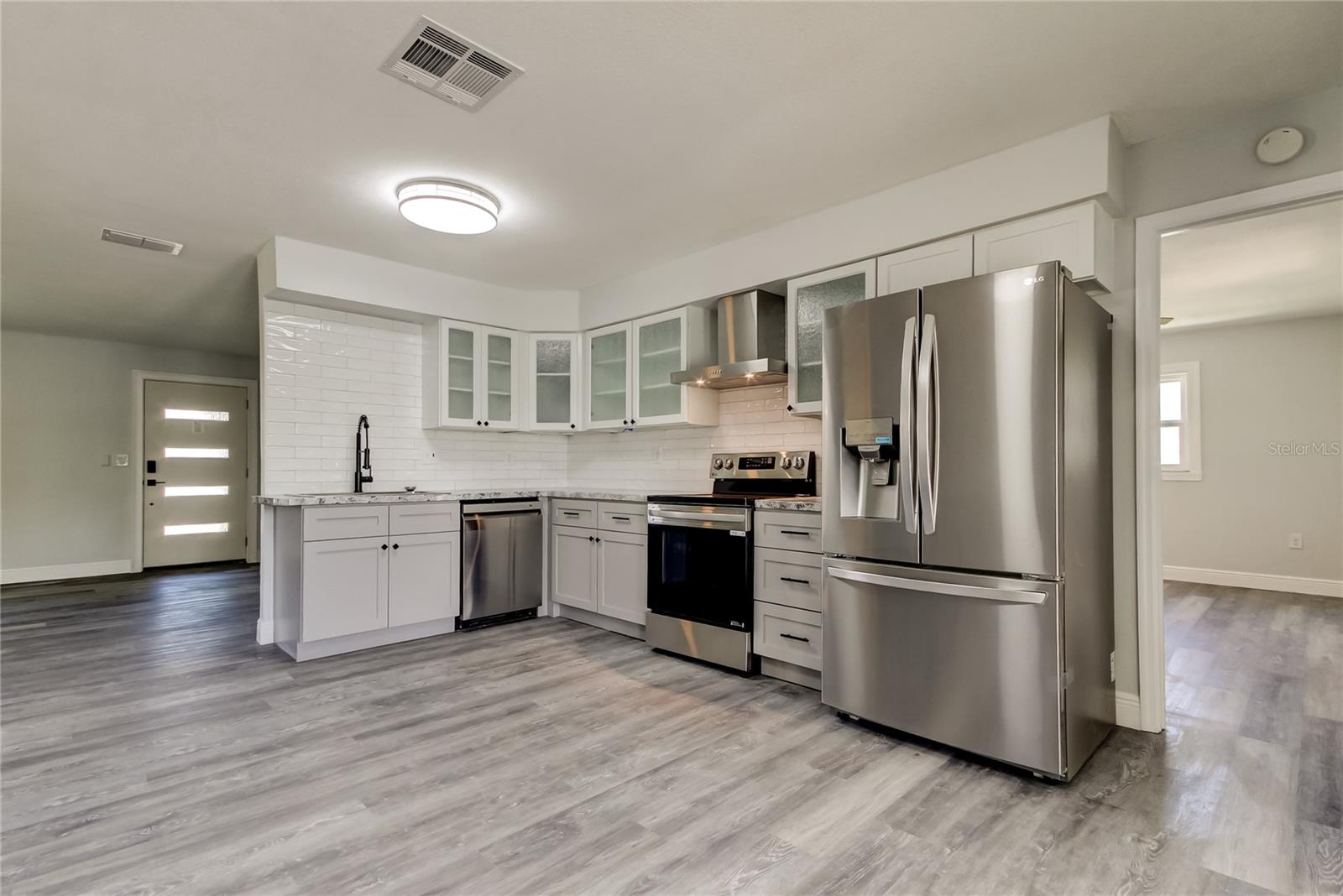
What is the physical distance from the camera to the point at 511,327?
4.98 metres

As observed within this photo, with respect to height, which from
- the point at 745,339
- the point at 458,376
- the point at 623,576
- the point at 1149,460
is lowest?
the point at 623,576

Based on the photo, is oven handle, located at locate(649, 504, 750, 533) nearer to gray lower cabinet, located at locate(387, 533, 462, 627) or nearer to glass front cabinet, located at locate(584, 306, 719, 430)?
glass front cabinet, located at locate(584, 306, 719, 430)

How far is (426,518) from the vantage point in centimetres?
413

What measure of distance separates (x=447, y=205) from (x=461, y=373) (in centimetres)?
180

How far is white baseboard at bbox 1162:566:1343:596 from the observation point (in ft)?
18.3

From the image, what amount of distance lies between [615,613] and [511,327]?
2.35 meters

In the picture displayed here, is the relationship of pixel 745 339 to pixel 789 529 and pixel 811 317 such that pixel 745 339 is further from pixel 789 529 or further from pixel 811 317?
pixel 789 529

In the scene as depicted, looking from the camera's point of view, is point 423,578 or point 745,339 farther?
point 423,578

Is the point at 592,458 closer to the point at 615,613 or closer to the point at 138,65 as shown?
the point at 615,613

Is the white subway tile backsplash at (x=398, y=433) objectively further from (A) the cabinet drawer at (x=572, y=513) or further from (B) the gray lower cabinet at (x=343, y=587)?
(B) the gray lower cabinet at (x=343, y=587)

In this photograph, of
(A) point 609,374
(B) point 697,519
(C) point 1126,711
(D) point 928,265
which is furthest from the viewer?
(A) point 609,374

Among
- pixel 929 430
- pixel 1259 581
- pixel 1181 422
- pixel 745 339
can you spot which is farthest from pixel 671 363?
pixel 1259 581

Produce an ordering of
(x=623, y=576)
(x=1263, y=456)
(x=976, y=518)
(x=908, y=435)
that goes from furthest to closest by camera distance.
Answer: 1. (x=1263, y=456)
2. (x=623, y=576)
3. (x=908, y=435)
4. (x=976, y=518)

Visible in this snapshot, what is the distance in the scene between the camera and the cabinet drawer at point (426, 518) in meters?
3.99
